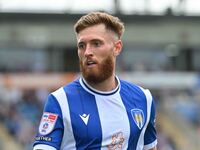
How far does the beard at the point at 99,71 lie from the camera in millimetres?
3986

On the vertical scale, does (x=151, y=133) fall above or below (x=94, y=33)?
below

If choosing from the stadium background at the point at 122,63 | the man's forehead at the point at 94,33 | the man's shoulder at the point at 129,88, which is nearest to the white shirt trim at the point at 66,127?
the man's forehead at the point at 94,33

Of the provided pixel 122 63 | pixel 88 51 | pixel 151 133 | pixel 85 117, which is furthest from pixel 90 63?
pixel 122 63

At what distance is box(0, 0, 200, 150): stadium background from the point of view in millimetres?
15977

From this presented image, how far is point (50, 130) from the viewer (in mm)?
3902

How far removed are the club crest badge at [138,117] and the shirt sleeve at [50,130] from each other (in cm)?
51

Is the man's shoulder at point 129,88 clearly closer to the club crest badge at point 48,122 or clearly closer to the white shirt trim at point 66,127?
the white shirt trim at point 66,127

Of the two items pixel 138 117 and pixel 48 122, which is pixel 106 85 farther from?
pixel 48 122

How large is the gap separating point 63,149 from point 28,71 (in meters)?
14.9

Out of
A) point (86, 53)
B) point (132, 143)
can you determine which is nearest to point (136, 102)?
point (132, 143)

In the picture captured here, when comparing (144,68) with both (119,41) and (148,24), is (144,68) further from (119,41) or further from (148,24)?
(119,41)

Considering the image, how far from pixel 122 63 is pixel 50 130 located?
1628 centimetres

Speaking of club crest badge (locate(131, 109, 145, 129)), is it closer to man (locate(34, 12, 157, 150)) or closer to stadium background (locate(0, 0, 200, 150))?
man (locate(34, 12, 157, 150))

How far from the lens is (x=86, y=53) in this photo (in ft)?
13.0
